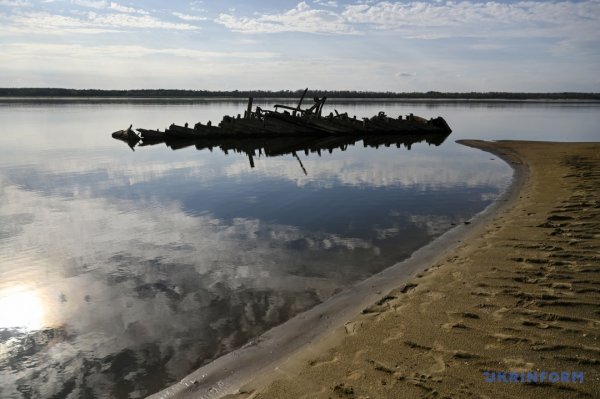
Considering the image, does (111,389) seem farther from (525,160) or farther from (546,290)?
(525,160)

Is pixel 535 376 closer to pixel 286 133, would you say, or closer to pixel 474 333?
pixel 474 333

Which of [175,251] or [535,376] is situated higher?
[535,376]

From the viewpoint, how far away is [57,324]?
650 cm

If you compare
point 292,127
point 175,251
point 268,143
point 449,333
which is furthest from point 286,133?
Answer: point 449,333

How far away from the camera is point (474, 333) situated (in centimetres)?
523

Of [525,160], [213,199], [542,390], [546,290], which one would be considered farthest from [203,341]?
[525,160]

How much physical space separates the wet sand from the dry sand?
0.6 inches

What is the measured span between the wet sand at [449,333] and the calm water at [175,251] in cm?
65

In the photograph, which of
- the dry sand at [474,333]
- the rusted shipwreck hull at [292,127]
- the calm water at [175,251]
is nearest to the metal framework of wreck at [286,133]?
the rusted shipwreck hull at [292,127]

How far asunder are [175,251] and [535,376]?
24.8 ft

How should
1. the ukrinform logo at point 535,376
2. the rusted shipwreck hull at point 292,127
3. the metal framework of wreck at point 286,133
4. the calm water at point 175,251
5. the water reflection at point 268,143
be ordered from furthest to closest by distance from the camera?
1. the rusted shipwreck hull at point 292,127
2. the metal framework of wreck at point 286,133
3. the water reflection at point 268,143
4. the calm water at point 175,251
5. the ukrinform logo at point 535,376

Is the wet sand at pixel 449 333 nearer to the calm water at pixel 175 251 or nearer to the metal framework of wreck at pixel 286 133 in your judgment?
the calm water at pixel 175 251

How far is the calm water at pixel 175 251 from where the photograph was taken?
5.79 m

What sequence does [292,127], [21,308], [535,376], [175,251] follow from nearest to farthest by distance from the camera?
1. [535,376]
2. [21,308]
3. [175,251]
4. [292,127]
